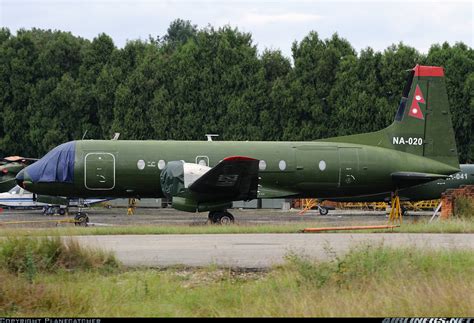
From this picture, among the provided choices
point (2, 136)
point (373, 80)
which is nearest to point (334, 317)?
point (373, 80)

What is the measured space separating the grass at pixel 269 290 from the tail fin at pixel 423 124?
60.7 feet

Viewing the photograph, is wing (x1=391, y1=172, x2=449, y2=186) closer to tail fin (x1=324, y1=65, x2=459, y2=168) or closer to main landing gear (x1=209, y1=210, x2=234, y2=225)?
tail fin (x1=324, y1=65, x2=459, y2=168)

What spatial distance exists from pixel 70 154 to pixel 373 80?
78.0 ft

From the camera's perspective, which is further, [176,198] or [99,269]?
[176,198]

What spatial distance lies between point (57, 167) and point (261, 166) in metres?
7.54

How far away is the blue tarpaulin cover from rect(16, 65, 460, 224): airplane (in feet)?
0.12

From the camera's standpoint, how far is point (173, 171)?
92.9 feet

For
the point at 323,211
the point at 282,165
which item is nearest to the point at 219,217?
the point at 282,165

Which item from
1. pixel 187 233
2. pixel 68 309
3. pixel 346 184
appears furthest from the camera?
pixel 346 184

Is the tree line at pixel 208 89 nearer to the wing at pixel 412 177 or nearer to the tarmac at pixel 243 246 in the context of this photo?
the wing at pixel 412 177

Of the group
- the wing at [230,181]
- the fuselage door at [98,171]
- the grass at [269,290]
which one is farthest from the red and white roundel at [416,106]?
the grass at [269,290]

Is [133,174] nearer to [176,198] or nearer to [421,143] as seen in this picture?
[176,198]

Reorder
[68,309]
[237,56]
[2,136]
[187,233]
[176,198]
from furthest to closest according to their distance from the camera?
[2,136], [237,56], [176,198], [187,233], [68,309]

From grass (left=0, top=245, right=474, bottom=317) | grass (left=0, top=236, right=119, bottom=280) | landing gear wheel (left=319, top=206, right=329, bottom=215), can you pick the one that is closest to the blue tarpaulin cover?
grass (left=0, top=236, right=119, bottom=280)
